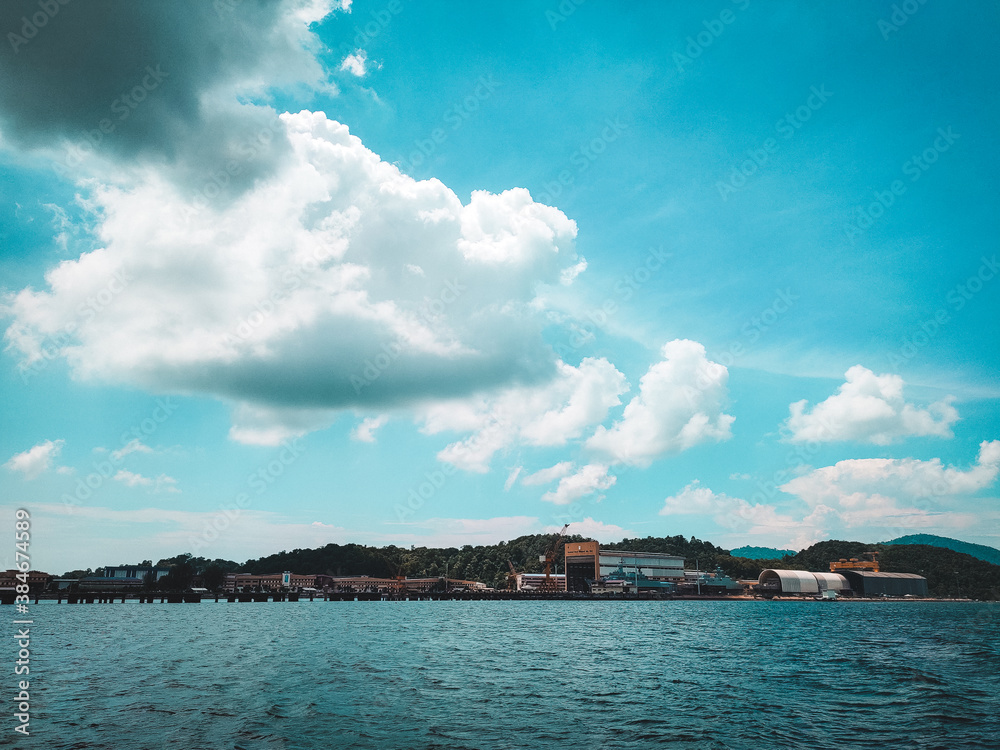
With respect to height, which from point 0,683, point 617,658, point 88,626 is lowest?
point 88,626

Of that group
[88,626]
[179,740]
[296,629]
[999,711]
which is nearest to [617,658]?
[999,711]

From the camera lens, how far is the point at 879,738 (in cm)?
2342

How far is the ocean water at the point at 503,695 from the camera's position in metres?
22.5

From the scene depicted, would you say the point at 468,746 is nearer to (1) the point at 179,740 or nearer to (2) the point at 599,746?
(2) the point at 599,746

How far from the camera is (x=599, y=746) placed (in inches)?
837

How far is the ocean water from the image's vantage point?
22.5 m

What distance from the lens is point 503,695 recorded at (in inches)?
1192

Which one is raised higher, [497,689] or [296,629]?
[497,689]

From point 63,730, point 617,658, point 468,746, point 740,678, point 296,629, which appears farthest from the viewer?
point 296,629

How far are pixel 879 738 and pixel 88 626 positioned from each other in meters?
89.2

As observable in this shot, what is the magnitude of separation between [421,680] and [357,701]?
6.84m

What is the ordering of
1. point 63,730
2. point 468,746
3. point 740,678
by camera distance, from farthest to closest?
point 740,678, point 63,730, point 468,746

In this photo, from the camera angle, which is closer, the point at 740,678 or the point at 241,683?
the point at 241,683

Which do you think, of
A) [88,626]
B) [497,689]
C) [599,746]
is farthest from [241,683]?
[88,626]
